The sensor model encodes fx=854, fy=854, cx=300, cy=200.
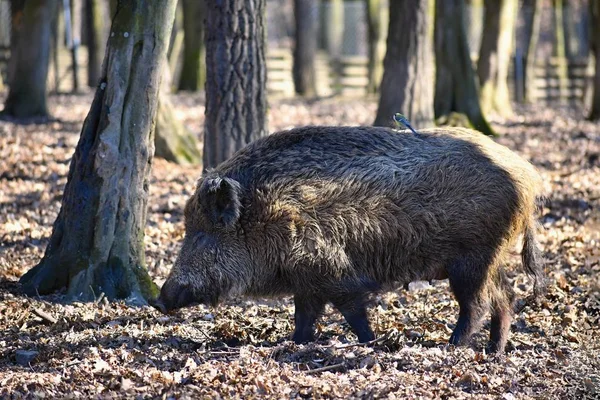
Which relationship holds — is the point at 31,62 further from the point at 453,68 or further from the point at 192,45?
the point at 192,45

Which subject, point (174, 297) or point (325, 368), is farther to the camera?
point (174, 297)

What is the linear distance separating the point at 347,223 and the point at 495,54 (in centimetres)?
1443

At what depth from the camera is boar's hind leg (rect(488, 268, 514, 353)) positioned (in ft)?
19.6

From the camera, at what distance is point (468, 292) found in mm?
5809

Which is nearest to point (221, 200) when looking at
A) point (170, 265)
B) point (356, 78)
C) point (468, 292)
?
point (468, 292)

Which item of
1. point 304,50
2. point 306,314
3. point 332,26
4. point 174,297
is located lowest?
point 306,314

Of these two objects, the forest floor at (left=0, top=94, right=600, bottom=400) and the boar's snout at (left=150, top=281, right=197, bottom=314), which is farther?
the boar's snout at (left=150, top=281, right=197, bottom=314)

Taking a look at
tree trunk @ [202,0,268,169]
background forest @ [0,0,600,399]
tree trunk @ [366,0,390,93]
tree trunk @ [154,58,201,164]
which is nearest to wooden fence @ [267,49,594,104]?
tree trunk @ [366,0,390,93]

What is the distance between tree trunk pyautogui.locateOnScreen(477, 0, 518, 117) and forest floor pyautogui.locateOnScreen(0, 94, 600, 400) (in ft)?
29.9

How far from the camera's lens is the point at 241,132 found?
888 centimetres

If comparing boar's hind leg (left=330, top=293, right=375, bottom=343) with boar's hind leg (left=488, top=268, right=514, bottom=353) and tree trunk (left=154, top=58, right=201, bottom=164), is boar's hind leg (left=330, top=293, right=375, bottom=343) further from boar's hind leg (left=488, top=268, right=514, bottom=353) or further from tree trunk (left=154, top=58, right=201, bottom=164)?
tree trunk (left=154, top=58, right=201, bottom=164)

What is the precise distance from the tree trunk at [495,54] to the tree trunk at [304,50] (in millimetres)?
6383

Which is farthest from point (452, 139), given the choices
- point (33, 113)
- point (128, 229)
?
point (33, 113)

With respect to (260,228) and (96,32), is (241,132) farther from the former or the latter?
(96,32)
